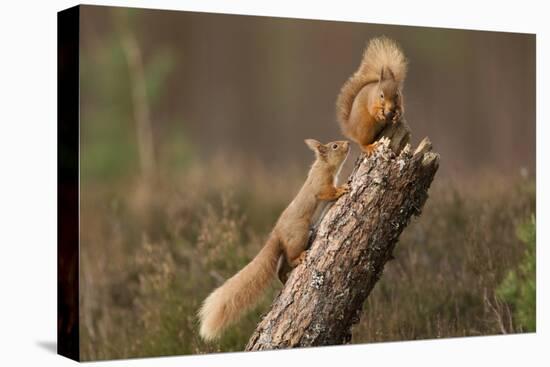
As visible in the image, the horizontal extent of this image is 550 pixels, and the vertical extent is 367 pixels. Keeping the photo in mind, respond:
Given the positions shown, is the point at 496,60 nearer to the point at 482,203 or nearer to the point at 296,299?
the point at 482,203

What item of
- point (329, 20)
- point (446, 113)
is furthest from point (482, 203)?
point (329, 20)

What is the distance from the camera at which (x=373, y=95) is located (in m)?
6.28

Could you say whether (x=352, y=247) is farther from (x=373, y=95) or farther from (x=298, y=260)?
(x=373, y=95)

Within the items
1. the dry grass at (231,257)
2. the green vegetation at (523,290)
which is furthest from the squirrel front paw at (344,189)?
the green vegetation at (523,290)

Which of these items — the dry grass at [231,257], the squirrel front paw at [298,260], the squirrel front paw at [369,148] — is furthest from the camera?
the dry grass at [231,257]

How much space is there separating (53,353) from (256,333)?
1368 millimetres

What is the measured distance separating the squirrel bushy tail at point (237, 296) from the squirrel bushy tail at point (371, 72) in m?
1.23

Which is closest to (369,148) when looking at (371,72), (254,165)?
(371,72)

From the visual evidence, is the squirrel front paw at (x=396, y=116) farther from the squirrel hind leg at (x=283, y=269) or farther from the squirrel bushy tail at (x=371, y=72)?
the squirrel hind leg at (x=283, y=269)

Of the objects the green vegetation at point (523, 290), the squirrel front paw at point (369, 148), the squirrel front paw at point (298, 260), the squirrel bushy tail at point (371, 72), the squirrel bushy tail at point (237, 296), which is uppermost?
the squirrel bushy tail at point (371, 72)

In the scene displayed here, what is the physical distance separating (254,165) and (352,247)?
7.53ft

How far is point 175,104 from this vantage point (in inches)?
269

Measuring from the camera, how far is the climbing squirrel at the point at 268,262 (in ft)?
→ 19.3

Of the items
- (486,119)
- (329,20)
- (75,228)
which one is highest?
(329,20)
